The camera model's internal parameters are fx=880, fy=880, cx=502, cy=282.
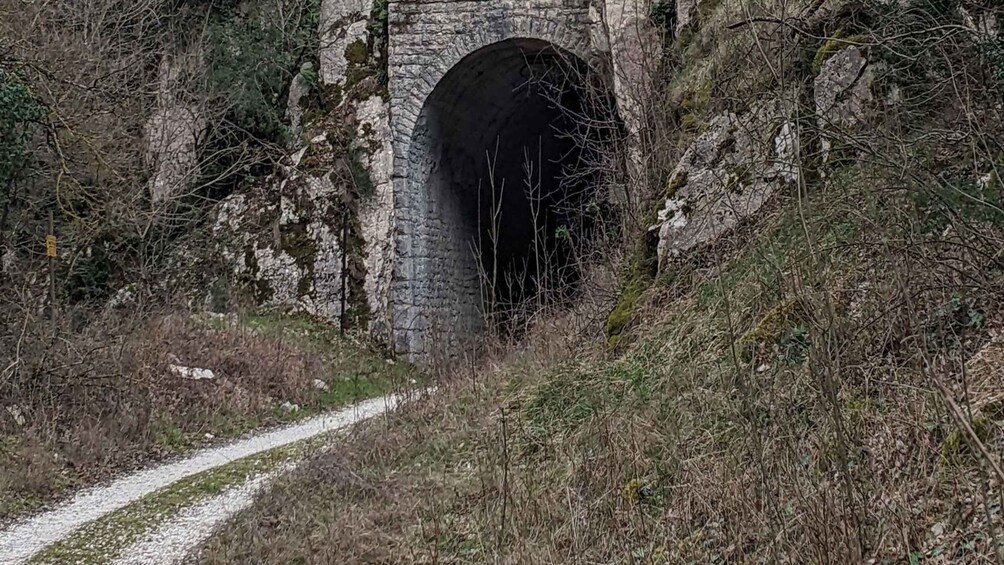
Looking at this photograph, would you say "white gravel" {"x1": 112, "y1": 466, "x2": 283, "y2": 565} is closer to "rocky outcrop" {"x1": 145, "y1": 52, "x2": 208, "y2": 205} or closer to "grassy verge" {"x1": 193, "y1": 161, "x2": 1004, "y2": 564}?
"grassy verge" {"x1": 193, "y1": 161, "x2": 1004, "y2": 564}

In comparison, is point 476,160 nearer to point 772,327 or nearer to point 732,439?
point 772,327

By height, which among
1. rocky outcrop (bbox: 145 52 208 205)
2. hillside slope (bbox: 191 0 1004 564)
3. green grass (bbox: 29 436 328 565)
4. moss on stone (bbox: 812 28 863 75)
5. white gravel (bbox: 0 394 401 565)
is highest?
rocky outcrop (bbox: 145 52 208 205)

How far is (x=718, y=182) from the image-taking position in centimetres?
676

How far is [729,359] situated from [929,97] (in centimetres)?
175

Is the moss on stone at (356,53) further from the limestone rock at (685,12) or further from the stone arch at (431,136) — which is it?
the limestone rock at (685,12)

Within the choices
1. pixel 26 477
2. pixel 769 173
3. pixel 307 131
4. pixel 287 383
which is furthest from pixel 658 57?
pixel 26 477

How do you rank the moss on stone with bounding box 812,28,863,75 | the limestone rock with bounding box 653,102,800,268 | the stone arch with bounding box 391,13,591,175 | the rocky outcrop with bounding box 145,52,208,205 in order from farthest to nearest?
the rocky outcrop with bounding box 145,52,208,205 → the stone arch with bounding box 391,13,591,175 → the limestone rock with bounding box 653,102,800,268 → the moss on stone with bounding box 812,28,863,75

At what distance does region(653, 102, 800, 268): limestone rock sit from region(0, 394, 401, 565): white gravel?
2767mm

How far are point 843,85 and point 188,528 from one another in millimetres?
5225

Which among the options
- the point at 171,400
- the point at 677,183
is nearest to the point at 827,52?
the point at 677,183

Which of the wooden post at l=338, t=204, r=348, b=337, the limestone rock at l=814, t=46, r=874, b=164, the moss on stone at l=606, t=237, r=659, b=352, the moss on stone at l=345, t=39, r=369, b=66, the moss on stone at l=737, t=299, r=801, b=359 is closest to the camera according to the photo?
the moss on stone at l=737, t=299, r=801, b=359

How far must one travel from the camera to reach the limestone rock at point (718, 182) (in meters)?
6.41

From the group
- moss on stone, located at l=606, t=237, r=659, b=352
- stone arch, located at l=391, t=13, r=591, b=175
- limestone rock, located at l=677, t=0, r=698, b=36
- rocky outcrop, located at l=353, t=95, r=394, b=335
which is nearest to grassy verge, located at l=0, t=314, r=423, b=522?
rocky outcrop, located at l=353, t=95, r=394, b=335

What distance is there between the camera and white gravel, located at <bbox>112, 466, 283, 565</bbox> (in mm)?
5195
